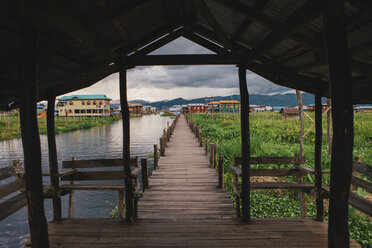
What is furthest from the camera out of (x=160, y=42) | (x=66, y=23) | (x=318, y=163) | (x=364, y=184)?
(x=160, y=42)

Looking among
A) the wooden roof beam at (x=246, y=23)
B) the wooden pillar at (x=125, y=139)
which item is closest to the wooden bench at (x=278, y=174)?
the wooden pillar at (x=125, y=139)

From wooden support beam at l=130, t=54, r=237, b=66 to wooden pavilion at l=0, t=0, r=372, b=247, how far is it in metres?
0.02

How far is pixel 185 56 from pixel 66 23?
7.36 ft

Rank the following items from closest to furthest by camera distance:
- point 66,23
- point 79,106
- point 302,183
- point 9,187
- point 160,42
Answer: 1. point 66,23
2. point 9,187
3. point 302,183
4. point 160,42
5. point 79,106

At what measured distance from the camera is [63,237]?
11.1 ft

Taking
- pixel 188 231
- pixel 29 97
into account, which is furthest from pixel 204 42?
pixel 188 231

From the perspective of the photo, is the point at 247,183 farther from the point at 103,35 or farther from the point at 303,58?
the point at 103,35

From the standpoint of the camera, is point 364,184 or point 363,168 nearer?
point 364,184

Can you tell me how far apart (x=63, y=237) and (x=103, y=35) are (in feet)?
11.7

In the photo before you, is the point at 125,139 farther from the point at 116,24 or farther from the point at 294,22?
the point at 294,22

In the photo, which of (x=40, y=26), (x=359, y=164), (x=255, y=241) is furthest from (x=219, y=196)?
(x=40, y=26)

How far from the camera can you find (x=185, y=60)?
4.13m

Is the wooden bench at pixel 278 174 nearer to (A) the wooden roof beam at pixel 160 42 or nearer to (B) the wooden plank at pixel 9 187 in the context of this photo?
(A) the wooden roof beam at pixel 160 42

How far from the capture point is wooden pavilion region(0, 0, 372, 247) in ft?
6.44
